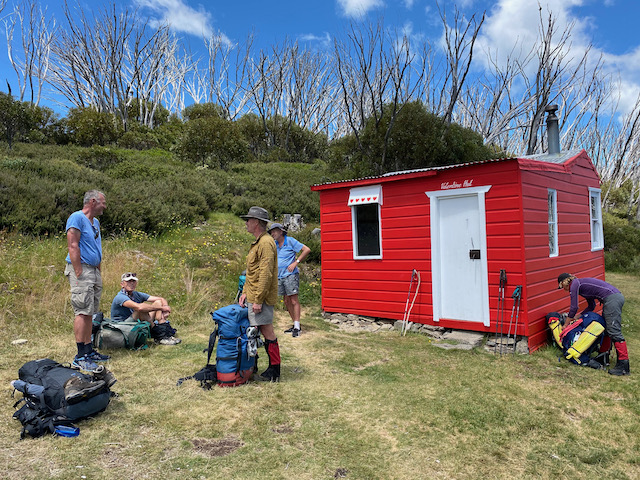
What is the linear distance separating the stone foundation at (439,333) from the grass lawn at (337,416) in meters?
0.22

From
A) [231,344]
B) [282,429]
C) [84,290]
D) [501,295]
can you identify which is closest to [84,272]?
[84,290]

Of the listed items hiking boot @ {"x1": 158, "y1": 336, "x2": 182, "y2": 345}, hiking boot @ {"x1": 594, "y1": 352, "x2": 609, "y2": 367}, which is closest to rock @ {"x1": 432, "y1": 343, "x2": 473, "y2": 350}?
hiking boot @ {"x1": 594, "y1": 352, "x2": 609, "y2": 367}

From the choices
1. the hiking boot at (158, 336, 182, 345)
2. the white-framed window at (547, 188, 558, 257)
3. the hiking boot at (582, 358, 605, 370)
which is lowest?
the hiking boot at (582, 358, 605, 370)

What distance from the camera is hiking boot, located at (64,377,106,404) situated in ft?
10.5

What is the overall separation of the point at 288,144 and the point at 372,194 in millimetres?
28059

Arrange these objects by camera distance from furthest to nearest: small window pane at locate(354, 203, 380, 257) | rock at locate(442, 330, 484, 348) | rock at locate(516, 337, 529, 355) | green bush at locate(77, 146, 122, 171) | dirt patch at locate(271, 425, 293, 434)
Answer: green bush at locate(77, 146, 122, 171)
small window pane at locate(354, 203, 380, 257)
rock at locate(442, 330, 484, 348)
rock at locate(516, 337, 529, 355)
dirt patch at locate(271, 425, 293, 434)

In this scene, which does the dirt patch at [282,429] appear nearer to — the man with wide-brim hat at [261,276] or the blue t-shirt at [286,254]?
the man with wide-brim hat at [261,276]

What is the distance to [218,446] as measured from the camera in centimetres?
311

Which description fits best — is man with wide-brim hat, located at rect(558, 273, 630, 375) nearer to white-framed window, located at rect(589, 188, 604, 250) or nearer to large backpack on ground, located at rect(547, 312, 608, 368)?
large backpack on ground, located at rect(547, 312, 608, 368)

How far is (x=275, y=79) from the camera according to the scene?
1638 inches

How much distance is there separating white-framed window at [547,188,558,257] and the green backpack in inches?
240

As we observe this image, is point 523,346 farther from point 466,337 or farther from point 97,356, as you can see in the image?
point 97,356

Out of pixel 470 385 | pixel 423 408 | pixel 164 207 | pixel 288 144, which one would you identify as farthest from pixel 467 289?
pixel 288 144

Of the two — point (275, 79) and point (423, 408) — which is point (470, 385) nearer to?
point (423, 408)
